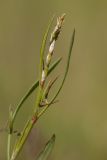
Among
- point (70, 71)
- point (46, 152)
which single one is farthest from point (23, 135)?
point (70, 71)

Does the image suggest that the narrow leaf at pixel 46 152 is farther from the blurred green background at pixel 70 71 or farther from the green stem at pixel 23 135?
the blurred green background at pixel 70 71

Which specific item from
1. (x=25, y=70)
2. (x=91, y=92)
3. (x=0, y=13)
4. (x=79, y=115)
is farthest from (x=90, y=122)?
(x=0, y=13)

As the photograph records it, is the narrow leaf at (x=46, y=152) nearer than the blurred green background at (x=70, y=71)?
Yes

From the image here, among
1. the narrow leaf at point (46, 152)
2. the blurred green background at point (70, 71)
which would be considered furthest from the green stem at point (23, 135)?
the blurred green background at point (70, 71)

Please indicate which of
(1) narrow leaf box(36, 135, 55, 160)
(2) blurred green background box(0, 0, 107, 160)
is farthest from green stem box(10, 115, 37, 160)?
(2) blurred green background box(0, 0, 107, 160)

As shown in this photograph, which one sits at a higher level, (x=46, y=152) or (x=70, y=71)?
(x=46, y=152)

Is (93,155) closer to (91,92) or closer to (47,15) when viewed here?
(91,92)

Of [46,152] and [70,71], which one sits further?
[70,71]

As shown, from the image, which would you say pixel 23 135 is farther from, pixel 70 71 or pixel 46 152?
pixel 70 71
